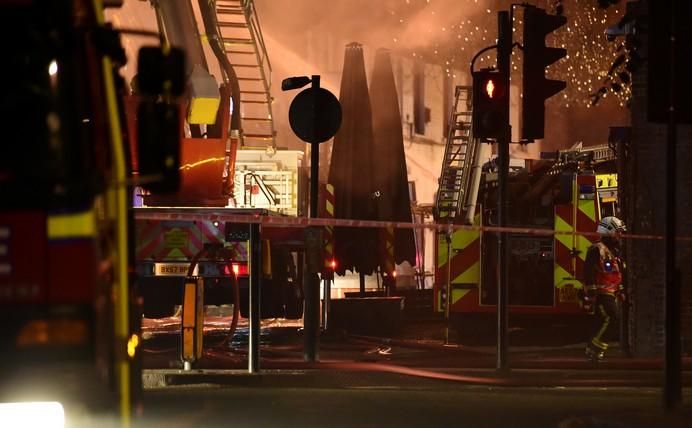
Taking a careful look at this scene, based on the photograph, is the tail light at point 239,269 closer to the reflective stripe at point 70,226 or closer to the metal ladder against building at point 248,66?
the metal ladder against building at point 248,66

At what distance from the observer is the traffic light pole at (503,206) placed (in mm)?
13117

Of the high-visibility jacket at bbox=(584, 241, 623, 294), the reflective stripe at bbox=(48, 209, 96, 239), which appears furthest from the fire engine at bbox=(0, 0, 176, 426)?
the high-visibility jacket at bbox=(584, 241, 623, 294)

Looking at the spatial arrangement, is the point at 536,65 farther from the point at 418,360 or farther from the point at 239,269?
the point at 239,269

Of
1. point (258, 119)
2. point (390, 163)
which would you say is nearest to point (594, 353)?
point (258, 119)

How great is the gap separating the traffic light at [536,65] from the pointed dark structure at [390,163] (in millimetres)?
6716

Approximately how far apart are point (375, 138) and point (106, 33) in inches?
661

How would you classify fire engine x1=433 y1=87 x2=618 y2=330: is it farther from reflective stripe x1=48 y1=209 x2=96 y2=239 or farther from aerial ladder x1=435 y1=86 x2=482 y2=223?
reflective stripe x1=48 y1=209 x2=96 y2=239

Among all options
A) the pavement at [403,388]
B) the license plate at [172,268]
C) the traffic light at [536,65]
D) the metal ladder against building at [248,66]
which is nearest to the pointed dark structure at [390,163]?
the metal ladder against building at [248,66]

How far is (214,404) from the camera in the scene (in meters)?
10.6

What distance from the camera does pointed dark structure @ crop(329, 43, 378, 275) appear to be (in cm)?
1909

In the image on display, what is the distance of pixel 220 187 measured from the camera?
15.2 metres

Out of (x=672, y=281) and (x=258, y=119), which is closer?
(x=672, y=281)

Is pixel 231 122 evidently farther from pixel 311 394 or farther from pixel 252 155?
pixel 311 394

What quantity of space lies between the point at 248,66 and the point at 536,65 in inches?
217
